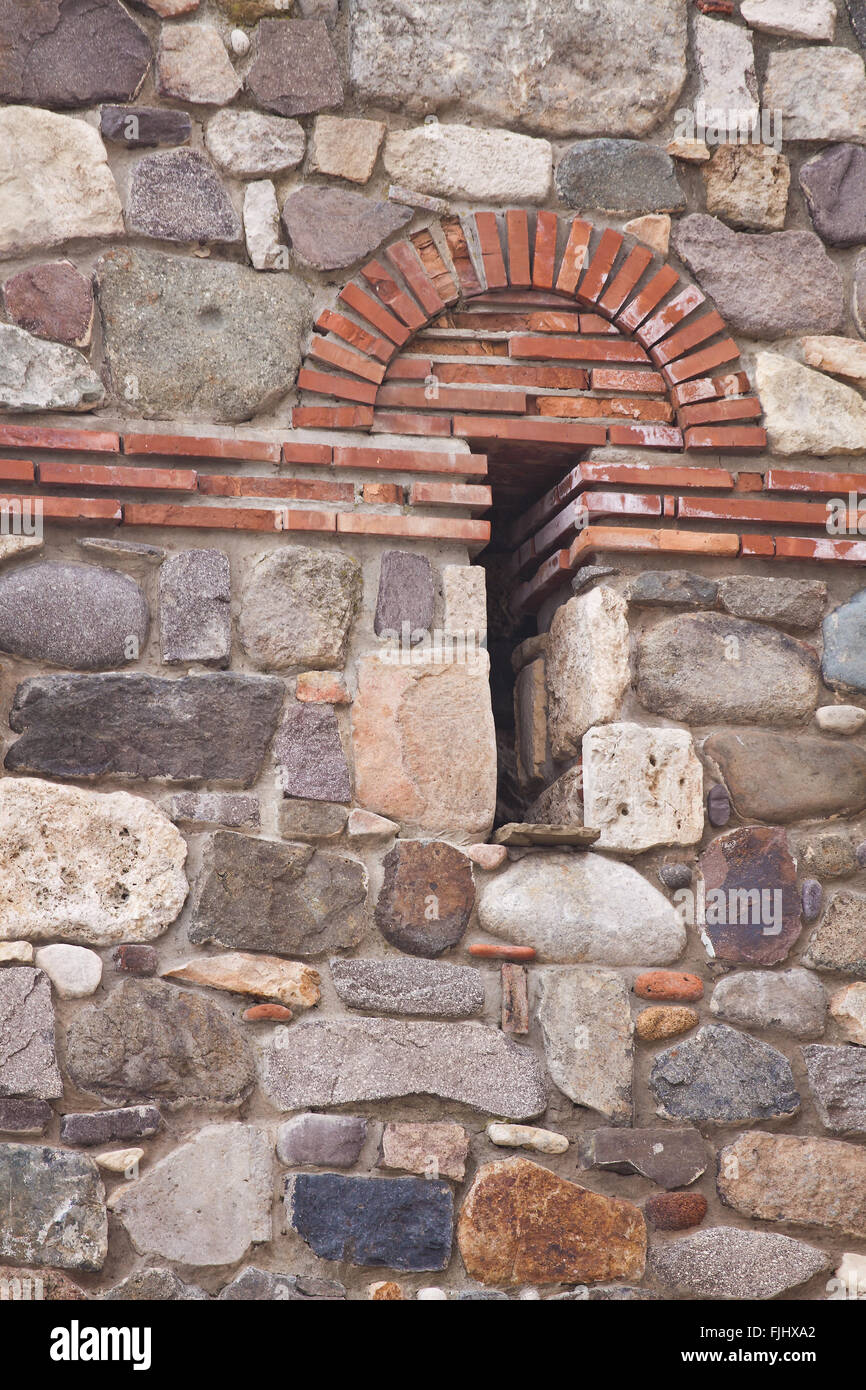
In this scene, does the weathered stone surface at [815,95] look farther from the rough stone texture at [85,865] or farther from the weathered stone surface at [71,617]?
the rough stone texture at [85,865]

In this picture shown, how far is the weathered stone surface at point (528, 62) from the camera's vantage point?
341cm

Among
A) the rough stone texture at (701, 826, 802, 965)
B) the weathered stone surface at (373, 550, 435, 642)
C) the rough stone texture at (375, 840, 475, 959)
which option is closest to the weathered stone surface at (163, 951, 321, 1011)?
the rough stone texture at (375, 840, 475, 959)

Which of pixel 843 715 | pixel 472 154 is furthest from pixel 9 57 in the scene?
pixel 843 715

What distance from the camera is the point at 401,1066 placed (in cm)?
292

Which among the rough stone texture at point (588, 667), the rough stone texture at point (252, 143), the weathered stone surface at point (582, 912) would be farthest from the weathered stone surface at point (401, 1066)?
the rough stone texture at point (252, 143)

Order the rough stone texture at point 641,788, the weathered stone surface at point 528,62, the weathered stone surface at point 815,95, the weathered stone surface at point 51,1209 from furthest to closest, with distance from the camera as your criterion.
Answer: the weathered stone surface at point 815,95 < the weathered stone surface at point 528,62 < the rough stone texture at point 641,788 < the weathered stone surface at point 51,1209

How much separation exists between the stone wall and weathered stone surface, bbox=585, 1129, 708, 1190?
13 mm

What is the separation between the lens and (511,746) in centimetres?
387

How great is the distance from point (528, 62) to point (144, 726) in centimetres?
189

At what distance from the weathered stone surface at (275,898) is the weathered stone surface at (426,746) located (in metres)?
0.18

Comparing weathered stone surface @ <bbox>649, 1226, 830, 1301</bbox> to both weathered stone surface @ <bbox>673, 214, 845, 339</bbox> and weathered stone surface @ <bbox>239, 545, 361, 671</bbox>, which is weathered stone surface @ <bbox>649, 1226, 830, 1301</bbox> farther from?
weathered stone surface @ <bbox>673, 214, 845, 339</bbox>

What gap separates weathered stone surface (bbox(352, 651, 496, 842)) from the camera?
3.08m

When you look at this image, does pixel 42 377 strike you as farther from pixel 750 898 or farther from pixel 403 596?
pixel 750 898

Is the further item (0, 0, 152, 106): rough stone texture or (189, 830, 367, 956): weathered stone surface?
(0, 0, 152, 106): rough stone texture
